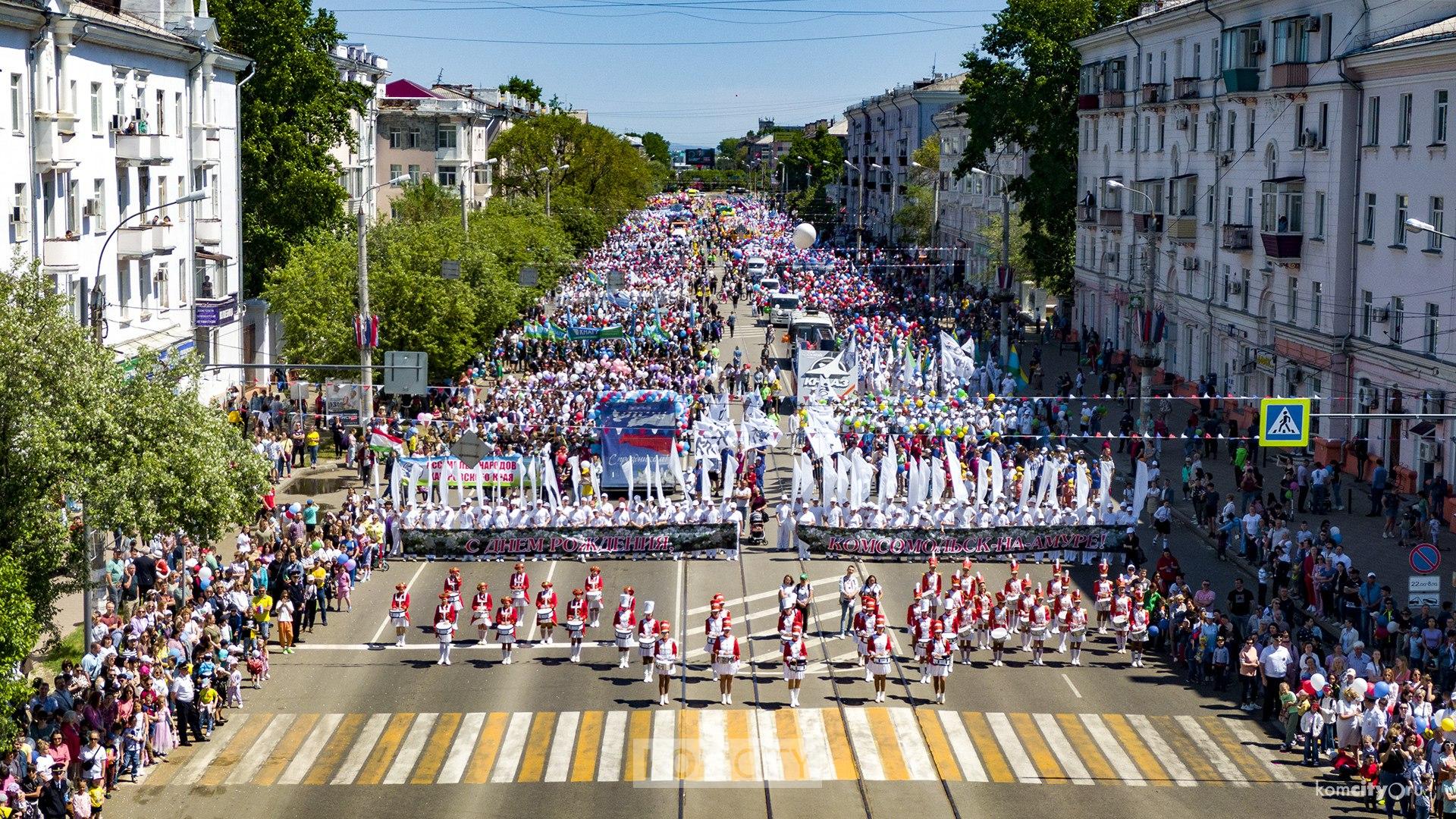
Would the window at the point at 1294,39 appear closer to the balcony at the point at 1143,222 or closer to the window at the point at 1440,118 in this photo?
the window at the point at 1440,118

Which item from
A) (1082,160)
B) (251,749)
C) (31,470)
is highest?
(1082,160)

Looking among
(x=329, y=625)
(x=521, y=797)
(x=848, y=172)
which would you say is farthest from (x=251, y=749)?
(x=848, y=172)

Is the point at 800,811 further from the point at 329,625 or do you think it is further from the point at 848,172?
the point at 848,172

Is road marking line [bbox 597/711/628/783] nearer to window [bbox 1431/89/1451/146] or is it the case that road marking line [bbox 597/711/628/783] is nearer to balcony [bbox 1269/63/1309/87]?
window [bbox 1431/89/1451/146]

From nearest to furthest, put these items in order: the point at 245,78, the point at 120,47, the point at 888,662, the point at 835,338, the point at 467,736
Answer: the point at 467,736, the point at 888,662, the point at 120,47, the point at 245,78, the point at 835,338

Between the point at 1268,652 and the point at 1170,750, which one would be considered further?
the point at 1268,652

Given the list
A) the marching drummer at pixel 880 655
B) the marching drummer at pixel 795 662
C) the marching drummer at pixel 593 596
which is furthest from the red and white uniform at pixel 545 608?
the marching drummer at pixel 880 655
